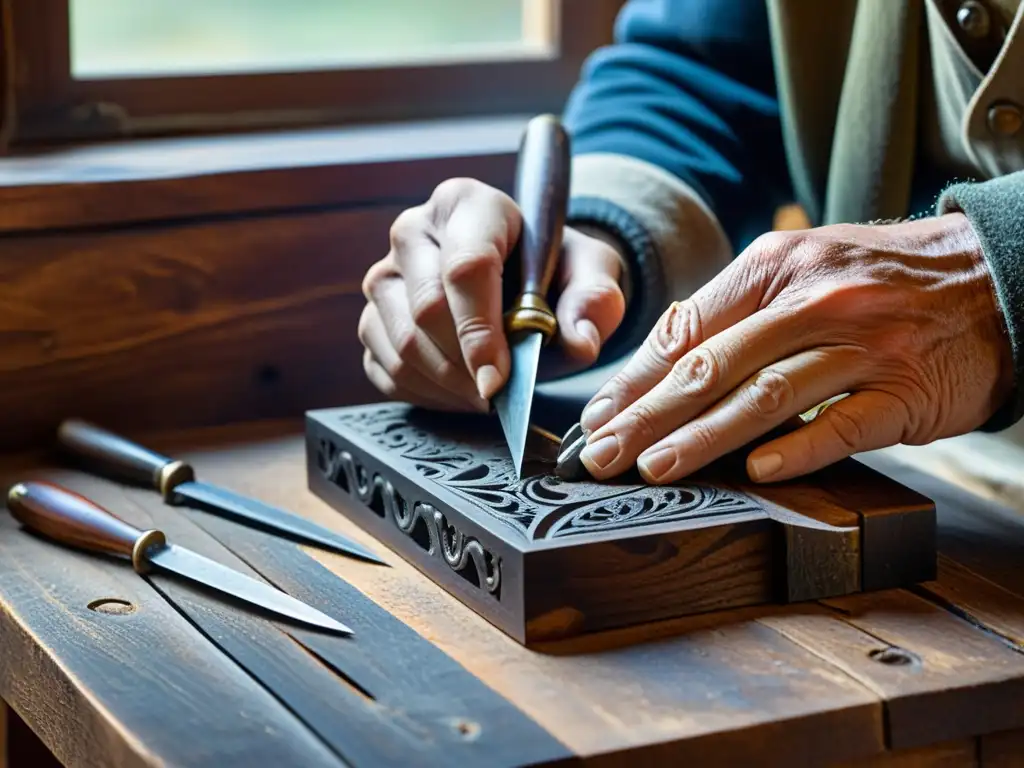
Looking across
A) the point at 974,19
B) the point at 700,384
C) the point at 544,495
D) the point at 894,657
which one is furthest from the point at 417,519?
the point at 974,19

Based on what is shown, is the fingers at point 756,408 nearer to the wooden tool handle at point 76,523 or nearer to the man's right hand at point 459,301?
the man's right hand at point 459,301

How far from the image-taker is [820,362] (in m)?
0.89

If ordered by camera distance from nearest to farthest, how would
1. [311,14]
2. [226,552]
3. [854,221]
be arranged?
[226,552], [854,221], [311,14]

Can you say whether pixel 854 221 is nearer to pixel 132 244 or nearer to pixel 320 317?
pixel 320 317

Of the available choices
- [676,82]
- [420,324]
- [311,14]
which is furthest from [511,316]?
[311,14]

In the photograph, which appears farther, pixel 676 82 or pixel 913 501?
pixel 676 82

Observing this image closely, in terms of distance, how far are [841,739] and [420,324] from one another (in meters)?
0.45

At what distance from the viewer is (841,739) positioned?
0.74 metres

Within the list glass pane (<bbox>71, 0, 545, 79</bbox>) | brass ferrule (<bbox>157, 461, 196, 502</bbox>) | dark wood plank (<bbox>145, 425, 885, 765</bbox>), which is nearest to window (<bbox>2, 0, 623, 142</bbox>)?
glass pane (<bbox>71, 0, 545, 79</bbox>)

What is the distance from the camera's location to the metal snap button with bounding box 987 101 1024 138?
1062 millimetres

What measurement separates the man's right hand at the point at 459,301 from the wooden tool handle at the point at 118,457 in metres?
0.17

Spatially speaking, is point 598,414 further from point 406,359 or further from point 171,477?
point 171,477

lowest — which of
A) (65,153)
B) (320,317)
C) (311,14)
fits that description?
(320,317)

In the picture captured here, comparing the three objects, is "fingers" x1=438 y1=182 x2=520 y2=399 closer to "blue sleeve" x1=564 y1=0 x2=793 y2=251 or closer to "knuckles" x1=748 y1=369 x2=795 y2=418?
"knuckles" x1=748 y1=369 x2=795 y2=418
